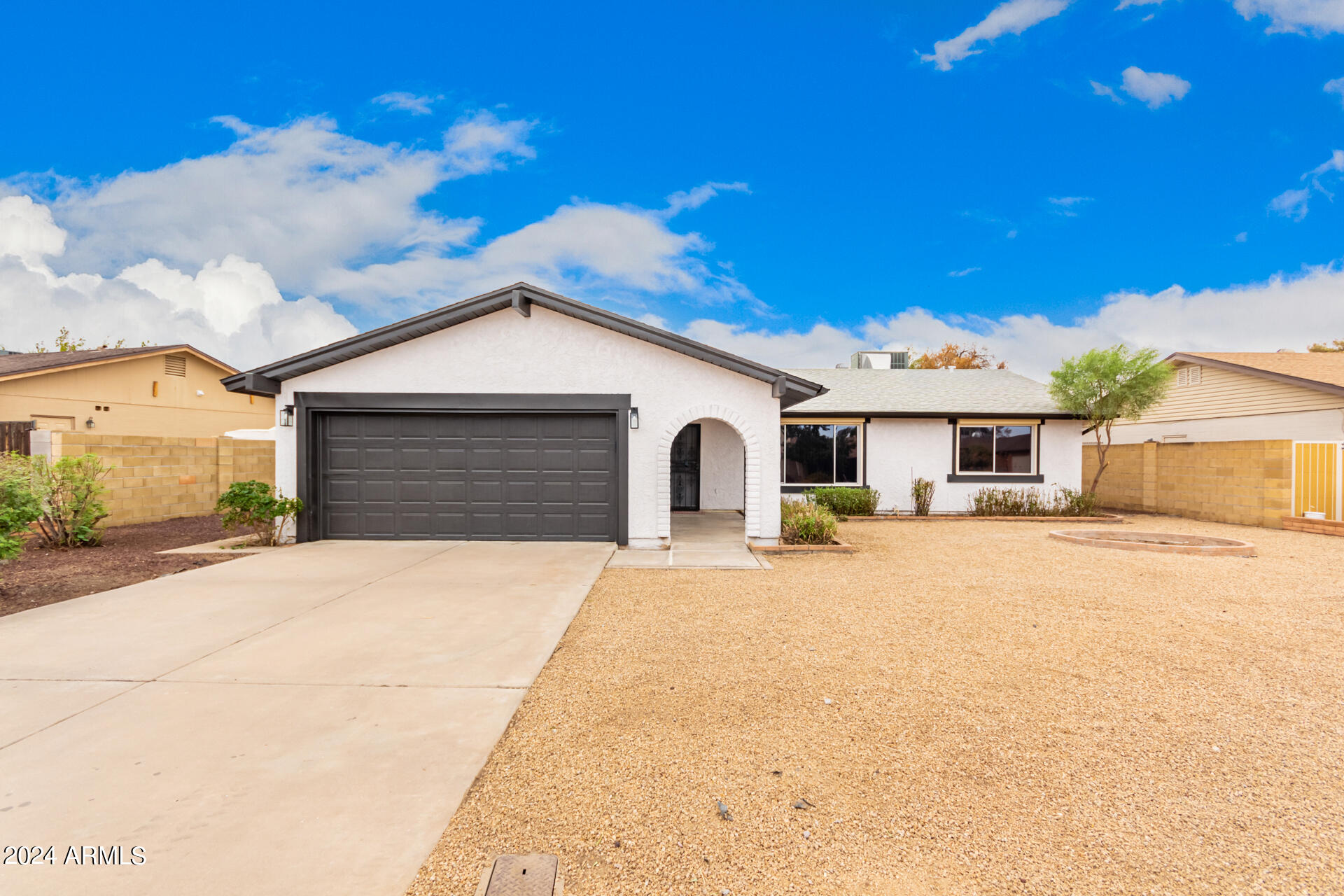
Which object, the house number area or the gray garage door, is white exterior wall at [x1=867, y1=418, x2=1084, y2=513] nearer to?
the gray garage door

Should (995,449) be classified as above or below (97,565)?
above

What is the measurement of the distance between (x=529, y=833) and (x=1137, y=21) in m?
21.1

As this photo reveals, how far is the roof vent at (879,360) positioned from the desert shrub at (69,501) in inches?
775

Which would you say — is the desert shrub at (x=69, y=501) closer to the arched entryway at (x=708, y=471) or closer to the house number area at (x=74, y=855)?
the house number area at (x=74, y=855)

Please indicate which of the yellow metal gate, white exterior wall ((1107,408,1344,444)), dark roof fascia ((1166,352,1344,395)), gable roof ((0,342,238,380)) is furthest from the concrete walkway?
gable roof ((0,342,238,380))

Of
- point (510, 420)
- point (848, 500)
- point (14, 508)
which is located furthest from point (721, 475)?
point (14, 508)

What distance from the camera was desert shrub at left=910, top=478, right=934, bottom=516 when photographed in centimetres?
1521

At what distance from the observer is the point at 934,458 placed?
15.6 metres

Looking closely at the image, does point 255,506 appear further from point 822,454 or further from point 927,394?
point 927,394

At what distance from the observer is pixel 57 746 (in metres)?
3.27

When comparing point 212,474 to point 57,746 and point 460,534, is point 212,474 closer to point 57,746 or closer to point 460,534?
point 460,534

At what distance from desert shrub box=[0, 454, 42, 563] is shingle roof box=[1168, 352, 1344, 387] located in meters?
25.0

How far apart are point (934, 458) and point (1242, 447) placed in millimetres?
7043

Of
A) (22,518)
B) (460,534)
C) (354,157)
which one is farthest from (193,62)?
(460,534)
